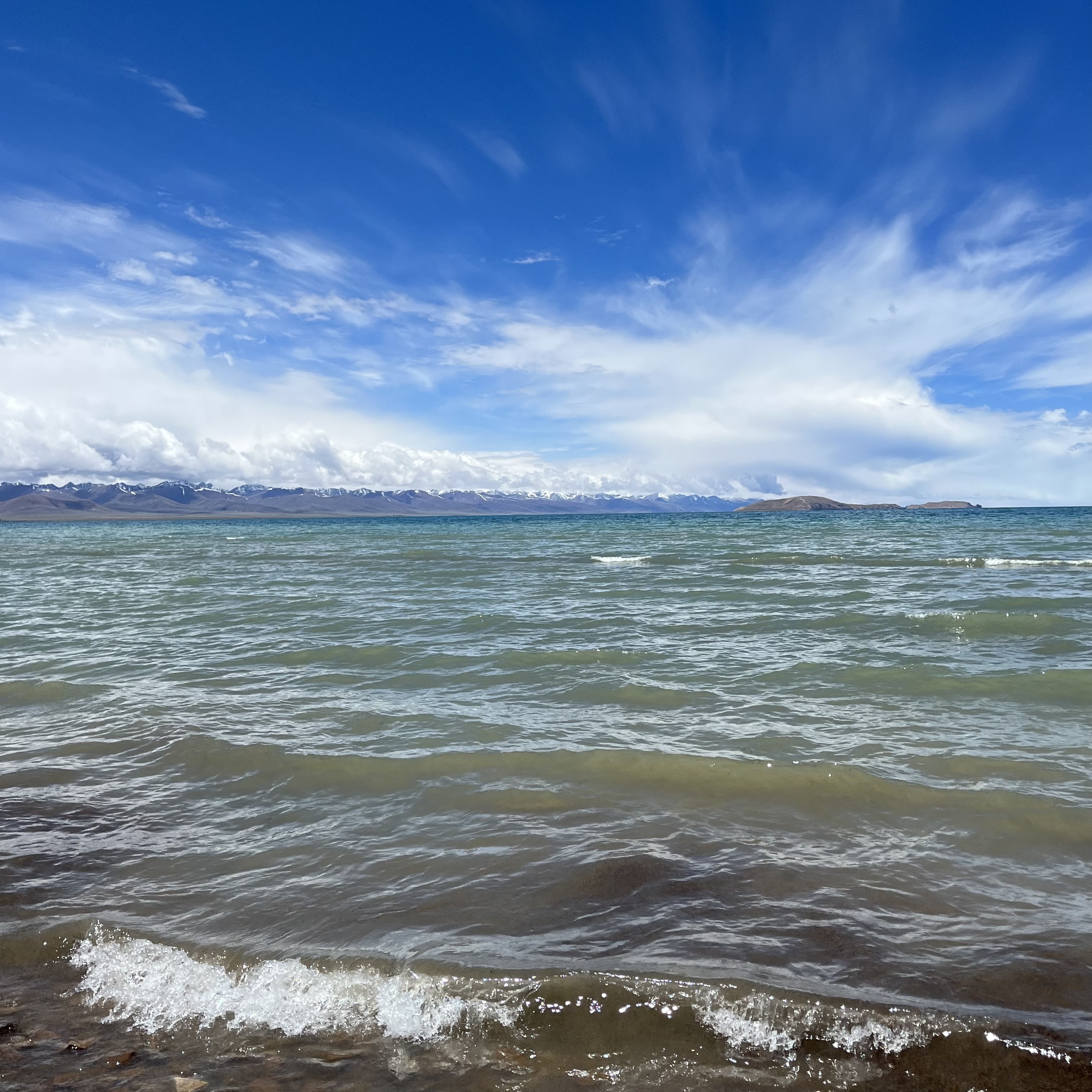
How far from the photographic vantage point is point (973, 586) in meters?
21.8

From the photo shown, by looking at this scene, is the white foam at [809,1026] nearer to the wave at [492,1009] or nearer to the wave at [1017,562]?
the wave at [492,1009]

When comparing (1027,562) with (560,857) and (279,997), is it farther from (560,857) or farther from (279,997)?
(279,997)

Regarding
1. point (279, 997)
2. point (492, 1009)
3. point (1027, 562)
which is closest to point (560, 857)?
A: point (492, 1009)

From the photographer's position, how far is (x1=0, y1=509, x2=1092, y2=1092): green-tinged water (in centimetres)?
373

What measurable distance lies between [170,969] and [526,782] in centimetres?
364

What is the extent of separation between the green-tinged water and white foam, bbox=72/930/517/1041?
0.02 metres

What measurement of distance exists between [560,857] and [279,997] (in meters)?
2.34

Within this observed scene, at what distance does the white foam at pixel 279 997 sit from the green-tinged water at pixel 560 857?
0.02 meters

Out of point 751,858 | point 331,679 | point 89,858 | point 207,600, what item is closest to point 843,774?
point 751,858

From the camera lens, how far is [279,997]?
4078 mm

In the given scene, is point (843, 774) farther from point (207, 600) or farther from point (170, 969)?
point (207, 600)

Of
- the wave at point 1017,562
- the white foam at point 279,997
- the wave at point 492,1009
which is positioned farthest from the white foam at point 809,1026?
the wave at point 1017,562

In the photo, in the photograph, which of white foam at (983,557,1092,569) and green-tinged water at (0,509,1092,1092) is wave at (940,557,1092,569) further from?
green-tinged water at (0,509,1092,1092)

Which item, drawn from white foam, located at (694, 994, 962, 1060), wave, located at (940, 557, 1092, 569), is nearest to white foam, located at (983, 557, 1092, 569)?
wave, located at (940, 557, 1092, 569)
